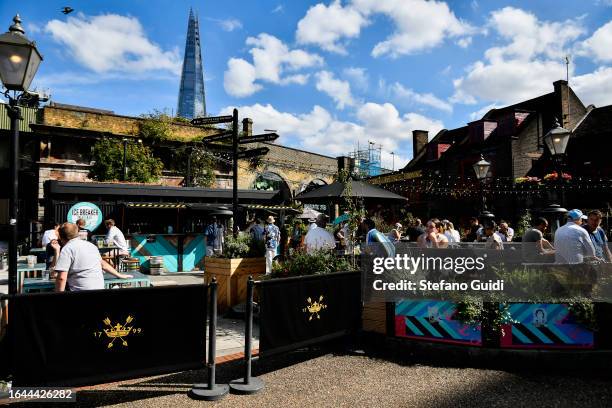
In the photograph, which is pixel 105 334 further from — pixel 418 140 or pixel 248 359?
pixel 418 140

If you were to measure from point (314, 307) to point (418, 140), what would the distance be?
120 feet

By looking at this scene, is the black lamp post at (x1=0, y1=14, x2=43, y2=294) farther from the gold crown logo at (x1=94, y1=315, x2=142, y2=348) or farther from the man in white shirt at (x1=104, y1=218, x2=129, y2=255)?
the man in white shirt at (x1=104, y1=218, x2=129, y2=255)

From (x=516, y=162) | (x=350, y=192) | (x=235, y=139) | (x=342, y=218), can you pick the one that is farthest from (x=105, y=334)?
(x=516, y=162)

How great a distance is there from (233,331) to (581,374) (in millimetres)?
4699

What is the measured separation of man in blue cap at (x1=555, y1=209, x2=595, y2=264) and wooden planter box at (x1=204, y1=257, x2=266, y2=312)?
506 cm

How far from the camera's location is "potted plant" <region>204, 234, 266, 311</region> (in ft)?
26.4

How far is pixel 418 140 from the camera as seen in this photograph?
39500mm

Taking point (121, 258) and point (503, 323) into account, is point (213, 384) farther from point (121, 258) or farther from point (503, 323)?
point (121, 258)

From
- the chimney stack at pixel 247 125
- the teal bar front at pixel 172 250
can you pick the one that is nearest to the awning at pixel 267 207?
the teal bar front at pixel 172 250

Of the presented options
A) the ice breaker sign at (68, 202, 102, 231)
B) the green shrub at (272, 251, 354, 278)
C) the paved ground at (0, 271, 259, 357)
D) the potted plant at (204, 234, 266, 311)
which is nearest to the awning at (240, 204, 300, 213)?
the ice breaker sign at (68, 202, 102, 231)

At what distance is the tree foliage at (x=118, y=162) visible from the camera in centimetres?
2161

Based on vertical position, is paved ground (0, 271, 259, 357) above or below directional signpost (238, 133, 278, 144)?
below

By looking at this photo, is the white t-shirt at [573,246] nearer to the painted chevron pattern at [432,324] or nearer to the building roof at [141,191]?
the painted chevron pattern at [432,324]

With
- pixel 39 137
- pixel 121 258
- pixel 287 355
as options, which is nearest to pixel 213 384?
pixel 287 355
